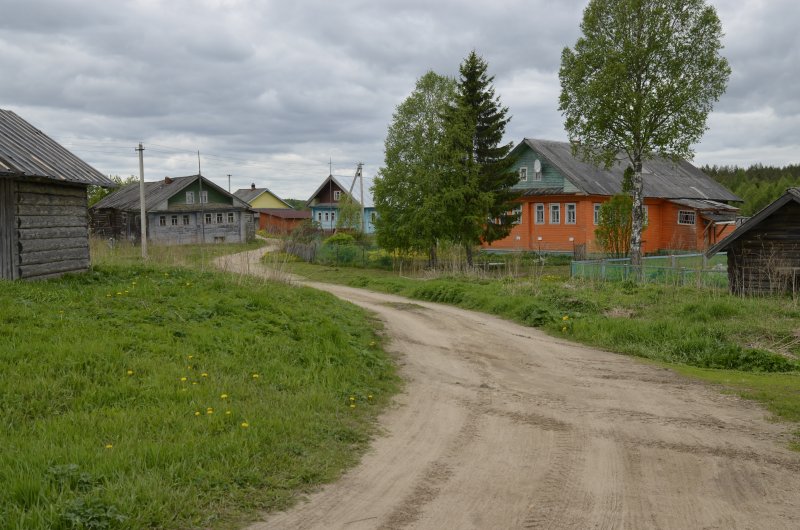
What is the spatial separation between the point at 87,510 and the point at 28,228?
1077cm

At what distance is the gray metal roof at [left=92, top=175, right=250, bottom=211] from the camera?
55888 mm

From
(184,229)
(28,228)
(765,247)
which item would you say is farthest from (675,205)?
(28,228)

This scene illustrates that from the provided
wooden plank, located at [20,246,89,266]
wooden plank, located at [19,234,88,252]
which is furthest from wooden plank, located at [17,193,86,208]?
wooden plank, located at [20,246,89,266]

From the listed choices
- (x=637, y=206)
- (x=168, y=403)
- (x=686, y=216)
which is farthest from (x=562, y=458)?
(x=686, y=216)

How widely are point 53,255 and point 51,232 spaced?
509 millimetres

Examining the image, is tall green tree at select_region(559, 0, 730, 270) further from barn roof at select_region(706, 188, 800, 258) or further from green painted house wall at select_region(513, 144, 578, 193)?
green painted house wall at select_region(513, 144, 578, 193)

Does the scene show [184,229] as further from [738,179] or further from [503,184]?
[738,179]

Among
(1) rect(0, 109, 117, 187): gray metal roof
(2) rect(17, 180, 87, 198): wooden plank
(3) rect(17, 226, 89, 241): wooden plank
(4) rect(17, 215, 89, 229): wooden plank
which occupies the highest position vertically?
(1) rect(0, 109, 117, 187): gray metal roof

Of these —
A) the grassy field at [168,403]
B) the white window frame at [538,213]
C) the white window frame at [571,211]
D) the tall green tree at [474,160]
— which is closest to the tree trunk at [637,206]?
the tall green tree at [474,160]

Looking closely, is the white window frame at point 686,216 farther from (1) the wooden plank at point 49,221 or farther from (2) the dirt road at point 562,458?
(1) the wooden plank at point 49,221

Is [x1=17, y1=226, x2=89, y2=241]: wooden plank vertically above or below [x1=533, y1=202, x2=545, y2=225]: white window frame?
below

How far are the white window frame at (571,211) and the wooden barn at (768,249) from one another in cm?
1996

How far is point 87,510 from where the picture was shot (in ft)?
16.4

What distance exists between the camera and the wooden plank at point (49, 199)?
13875 millimetres
